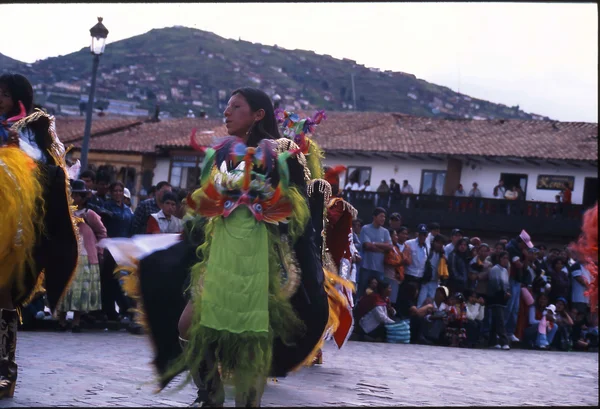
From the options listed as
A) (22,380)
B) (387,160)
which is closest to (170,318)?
(22,380)

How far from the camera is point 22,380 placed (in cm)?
733

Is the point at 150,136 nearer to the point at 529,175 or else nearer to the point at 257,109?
the point at 529,175

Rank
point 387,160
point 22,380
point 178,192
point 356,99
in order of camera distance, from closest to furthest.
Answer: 1. point 22,380
2. point 178,192
3. point 387,160
4. point 356,99

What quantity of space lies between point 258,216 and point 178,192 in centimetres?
725

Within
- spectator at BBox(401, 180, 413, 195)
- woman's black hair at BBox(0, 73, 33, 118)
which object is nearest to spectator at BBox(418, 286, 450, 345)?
woman's black hair at BBox(0, 73, 33, 118)

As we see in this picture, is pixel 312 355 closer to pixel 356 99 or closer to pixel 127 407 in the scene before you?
pixel 127 407

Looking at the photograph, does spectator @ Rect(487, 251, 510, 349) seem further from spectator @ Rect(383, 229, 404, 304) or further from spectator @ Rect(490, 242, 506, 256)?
spectator @ Rect(383, 229, 404, 304)

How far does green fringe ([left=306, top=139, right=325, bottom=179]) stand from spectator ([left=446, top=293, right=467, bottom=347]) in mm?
8054

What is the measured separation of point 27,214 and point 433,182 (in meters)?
45.3

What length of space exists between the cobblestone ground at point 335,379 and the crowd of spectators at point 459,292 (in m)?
1.82

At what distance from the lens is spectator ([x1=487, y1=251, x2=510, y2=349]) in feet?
56.3

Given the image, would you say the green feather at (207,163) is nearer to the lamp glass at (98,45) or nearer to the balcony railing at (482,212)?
the lamp glass at (98,45)

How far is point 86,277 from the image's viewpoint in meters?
12.1

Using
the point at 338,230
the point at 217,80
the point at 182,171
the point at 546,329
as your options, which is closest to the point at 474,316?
the point at 546,329
